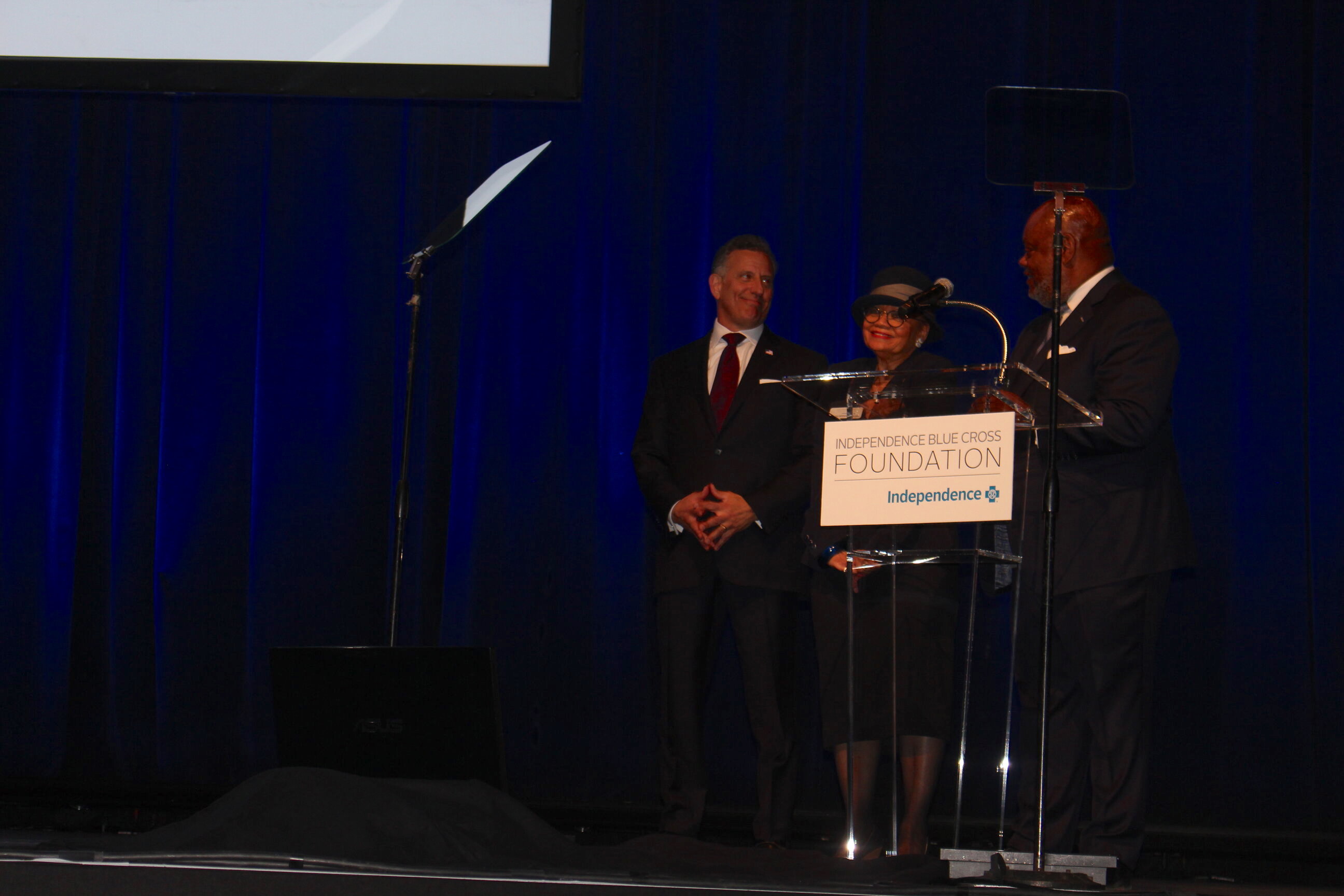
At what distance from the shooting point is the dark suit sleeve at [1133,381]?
8.71 ft

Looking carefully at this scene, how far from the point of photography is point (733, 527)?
3.32 meters

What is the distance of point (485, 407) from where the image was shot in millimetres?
4320

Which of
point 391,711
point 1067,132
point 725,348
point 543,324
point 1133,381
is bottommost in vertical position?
point 391,711

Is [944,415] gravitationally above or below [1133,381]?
below

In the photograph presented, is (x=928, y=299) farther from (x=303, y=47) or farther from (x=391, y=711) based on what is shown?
(x=303, y=47)

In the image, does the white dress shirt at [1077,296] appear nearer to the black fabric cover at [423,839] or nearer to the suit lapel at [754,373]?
the suit lapel at [754,373]

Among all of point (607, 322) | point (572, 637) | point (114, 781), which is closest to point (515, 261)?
point (607, 322)

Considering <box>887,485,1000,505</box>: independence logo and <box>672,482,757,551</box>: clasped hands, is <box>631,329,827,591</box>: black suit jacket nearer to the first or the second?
<box>672,482,757,551</box>: clasped hands

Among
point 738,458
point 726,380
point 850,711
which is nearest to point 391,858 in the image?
point 850,711

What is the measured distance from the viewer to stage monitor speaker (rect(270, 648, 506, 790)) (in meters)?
3.01

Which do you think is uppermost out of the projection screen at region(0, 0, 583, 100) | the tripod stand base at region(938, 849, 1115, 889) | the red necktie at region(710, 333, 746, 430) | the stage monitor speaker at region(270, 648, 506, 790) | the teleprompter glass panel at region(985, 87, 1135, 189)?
the projection screen at region(0, 0, 583, 100)

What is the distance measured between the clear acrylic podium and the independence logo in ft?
0.04

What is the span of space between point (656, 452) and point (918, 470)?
1.44 m

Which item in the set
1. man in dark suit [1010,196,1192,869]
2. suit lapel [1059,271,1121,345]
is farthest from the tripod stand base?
suit lapel [1059,271,1121,345]
